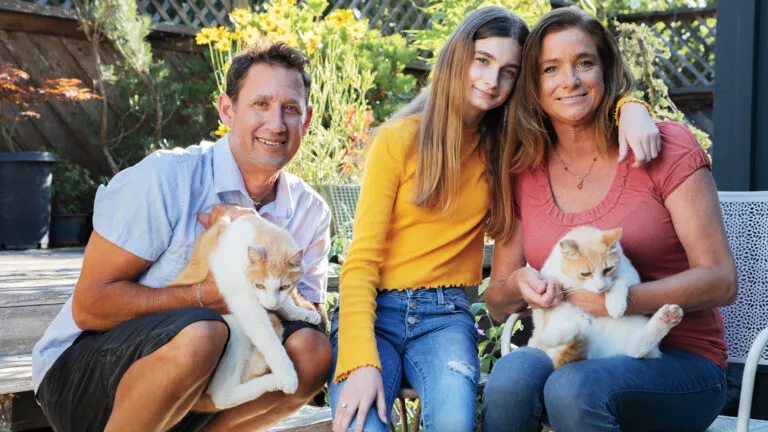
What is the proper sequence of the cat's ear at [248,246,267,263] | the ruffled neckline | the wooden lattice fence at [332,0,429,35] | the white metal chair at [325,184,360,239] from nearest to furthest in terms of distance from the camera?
the cat's ear at [248,246,267,263], the ruffled neckline, the white metal chair at [325,184,360,239], the wooden lattice fence at [332,0,429,35]

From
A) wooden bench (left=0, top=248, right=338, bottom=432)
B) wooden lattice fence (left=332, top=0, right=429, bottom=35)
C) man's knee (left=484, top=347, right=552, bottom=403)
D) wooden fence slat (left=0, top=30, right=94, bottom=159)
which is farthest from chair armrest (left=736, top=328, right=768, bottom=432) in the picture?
wooden lattice fence (left=332, top=0, right=429, bottom=35)

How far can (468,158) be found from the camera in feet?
8.00

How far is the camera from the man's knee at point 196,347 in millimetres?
1964

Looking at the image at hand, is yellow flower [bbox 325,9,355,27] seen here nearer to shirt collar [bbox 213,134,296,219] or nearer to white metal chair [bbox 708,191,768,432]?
shirt collar [bbox 213,134,296,219]

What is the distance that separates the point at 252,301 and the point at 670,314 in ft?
3.28

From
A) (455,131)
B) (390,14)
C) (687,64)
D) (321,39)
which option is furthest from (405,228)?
(687,64)

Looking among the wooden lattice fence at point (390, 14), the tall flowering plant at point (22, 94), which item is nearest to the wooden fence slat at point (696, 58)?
the wooden lattice fence at point (390, 14)

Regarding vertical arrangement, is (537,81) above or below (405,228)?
above

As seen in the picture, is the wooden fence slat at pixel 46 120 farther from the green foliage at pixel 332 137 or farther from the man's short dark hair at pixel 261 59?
the man's short dark hair at pixel 261 59

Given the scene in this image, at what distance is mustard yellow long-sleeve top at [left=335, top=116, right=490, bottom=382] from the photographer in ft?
7.52

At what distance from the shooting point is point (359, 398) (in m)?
2.07

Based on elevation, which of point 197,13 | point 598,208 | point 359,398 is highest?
point 197,13

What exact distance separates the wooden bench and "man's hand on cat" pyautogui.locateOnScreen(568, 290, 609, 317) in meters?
1.54

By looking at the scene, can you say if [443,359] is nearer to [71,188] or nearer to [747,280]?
[747,280]
